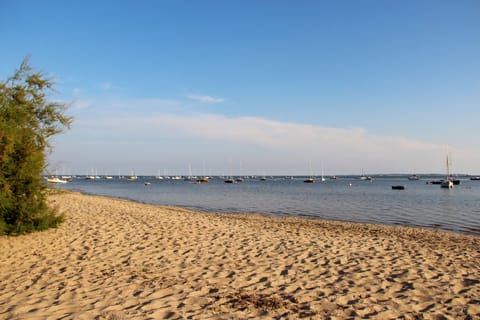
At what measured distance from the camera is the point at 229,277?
7.93 meters

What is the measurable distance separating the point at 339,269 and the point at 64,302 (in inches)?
242

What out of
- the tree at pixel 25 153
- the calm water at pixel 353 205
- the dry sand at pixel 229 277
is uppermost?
the tree at pixel 25 153

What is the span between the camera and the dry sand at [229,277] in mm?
5980

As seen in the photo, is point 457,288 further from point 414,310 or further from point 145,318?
point 145,318

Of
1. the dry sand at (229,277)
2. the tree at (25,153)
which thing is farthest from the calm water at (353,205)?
the tree at (25,153)

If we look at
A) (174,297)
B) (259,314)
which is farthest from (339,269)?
(174,297)

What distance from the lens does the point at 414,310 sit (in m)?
6.06

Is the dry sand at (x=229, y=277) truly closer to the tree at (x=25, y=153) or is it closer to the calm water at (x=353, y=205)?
the tree at (x=25, y=153)

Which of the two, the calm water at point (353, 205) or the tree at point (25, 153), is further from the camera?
the calm water at point (353, 205)

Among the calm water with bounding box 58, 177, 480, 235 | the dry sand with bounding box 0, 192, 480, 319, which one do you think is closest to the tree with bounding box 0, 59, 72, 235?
the dry sand with bounding box 0, 192, 480, 319

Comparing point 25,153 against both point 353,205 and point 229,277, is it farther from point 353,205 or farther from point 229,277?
point 353,205

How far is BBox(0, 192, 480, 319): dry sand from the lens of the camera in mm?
5980

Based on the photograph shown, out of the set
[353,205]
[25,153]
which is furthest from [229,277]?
[353,205]

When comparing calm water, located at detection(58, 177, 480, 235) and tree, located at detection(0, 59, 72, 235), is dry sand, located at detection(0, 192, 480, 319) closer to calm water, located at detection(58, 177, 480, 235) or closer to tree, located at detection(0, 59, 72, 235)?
tree, located at detection(0, 59, 72, 235)
